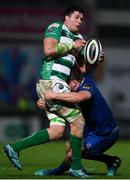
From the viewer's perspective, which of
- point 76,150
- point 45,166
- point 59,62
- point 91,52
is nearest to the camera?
point 76,150

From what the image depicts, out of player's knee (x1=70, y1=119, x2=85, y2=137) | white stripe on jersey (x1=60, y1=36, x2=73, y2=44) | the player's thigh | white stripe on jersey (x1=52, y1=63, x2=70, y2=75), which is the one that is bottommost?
the player's thigh

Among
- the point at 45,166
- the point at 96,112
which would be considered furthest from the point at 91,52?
the point at 45,166

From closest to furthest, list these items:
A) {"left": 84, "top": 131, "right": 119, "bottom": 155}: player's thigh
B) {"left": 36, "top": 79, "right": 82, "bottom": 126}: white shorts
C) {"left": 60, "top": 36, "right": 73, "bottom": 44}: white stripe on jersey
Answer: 1. {"left": 36, "top": 79, "right": 82, "bottom": 126}: white shorts
2. {"left": 60, "top": 36, "right": 73, "bottom": 44}: white stripe on jersey
3. {"left": 84, "top": 131, "right": 119, "bottom": 155}: player's thigh

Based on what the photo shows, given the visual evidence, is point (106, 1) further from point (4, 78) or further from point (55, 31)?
point (55, 31)

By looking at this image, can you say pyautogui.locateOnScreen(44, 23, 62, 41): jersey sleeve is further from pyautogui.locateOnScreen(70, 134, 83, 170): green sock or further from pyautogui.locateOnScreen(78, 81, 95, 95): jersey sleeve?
pyautogui.locateOnScreen(70, 134, 83, 170): green sock

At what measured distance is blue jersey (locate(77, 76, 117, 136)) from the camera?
11055 millimetres

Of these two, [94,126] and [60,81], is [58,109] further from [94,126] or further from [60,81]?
[94,126]

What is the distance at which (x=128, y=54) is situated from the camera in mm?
36062

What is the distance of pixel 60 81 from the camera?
36.2 ft

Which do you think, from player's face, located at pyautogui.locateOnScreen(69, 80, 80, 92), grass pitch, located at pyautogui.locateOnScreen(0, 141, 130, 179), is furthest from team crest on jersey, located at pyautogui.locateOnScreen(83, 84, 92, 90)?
grass pitch, located at pyautogui.locateOnScreen(0, 141, 130, 179)

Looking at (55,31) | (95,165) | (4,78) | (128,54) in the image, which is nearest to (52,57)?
(55,31)

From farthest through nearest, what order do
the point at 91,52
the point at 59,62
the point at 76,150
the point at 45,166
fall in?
the point at 45,166 < the point at 59,62 < the point at 91,52 < the point at 76,150

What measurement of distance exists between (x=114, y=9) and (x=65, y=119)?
87.2 feet

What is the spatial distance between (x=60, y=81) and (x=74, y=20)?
28.2 inches
